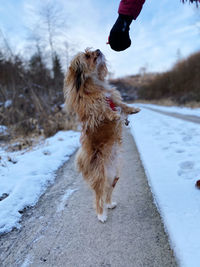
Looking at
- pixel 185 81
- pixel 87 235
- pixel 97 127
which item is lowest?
pixel 87 235

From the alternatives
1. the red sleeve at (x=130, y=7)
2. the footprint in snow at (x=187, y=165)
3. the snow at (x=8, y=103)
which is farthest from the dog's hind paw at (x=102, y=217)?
the snow at (x=8, y=103)

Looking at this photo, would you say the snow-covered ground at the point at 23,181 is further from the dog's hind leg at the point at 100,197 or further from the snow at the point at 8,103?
the snow at the point at 8,103

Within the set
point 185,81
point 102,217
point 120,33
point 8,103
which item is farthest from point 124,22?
point 185,81

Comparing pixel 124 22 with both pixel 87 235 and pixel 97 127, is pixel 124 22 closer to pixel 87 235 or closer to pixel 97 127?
pixel 97 127

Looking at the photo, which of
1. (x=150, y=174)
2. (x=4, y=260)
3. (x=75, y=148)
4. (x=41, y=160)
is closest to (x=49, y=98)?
(x=75, y=148)

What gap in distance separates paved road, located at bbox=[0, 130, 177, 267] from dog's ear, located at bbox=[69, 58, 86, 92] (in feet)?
4.83

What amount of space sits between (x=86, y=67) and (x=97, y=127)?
0.84 metres

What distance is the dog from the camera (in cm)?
199

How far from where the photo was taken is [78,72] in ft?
7.35

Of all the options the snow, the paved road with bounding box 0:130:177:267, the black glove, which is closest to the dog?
the paved road with bounding box 0:130:177:267

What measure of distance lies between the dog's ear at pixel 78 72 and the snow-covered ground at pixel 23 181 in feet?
5.15

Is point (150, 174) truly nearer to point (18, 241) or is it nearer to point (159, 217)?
point (159, 217)

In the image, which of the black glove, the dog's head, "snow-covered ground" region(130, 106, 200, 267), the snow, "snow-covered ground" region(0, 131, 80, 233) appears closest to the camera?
"snow-covered ground" region(130, 106, 200, 267)

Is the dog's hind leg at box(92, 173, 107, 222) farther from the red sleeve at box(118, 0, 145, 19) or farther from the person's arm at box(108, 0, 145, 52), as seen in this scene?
the red sleeve at box(118, 0, 145, 19)
